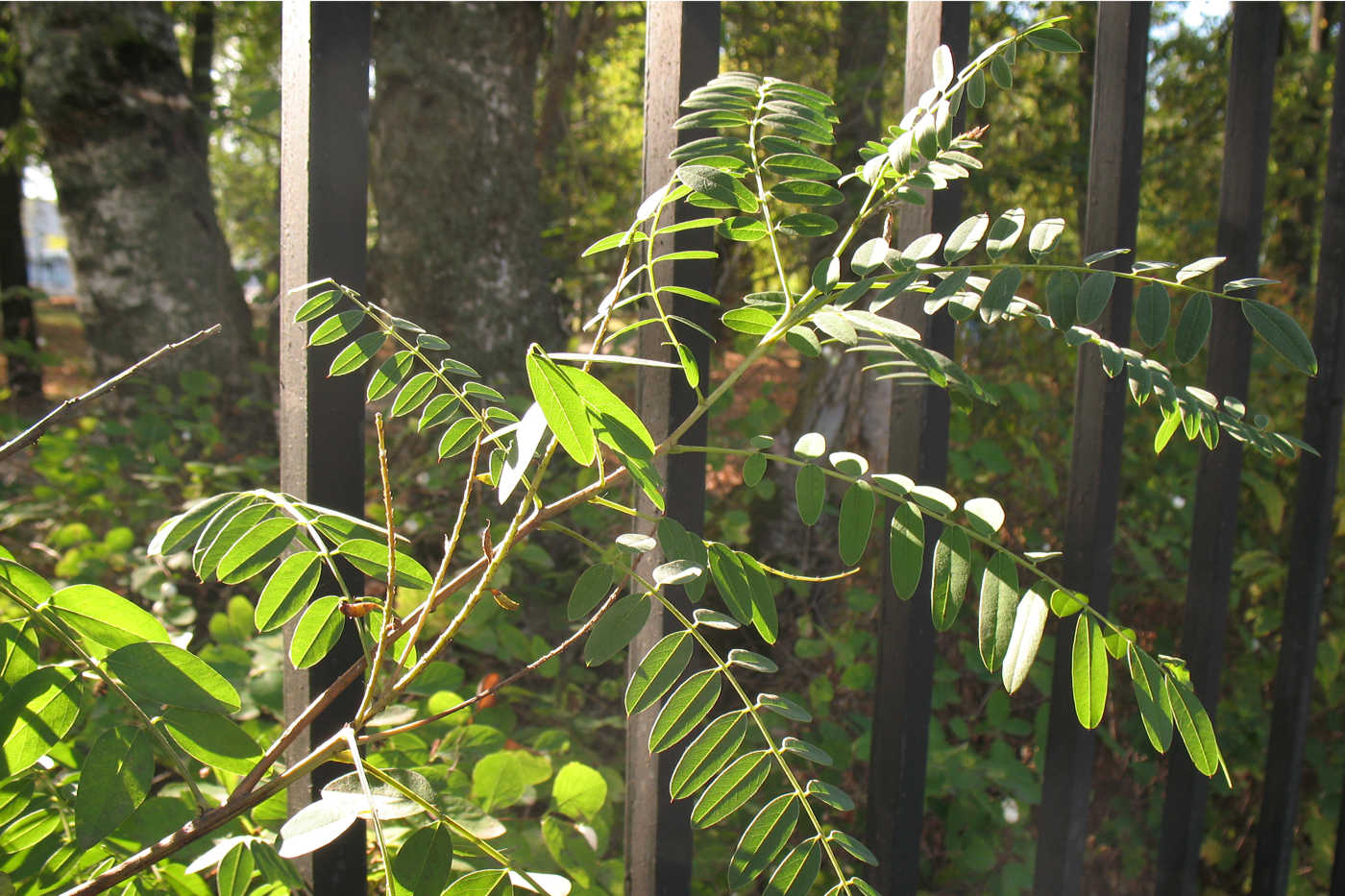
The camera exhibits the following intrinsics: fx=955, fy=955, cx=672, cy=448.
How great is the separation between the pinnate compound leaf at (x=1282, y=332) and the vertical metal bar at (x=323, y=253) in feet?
2.75

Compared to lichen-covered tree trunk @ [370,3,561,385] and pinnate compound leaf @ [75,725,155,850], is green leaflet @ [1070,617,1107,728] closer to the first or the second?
pinnate compound leaf @ [75,725,155,850]

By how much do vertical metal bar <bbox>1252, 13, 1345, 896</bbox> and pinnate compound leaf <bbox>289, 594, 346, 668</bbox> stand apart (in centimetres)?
170

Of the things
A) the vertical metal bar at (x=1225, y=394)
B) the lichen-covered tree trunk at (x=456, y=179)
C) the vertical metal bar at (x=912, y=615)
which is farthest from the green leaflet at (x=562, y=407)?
the lichen-covered tree trunk at (x=456, y=179)

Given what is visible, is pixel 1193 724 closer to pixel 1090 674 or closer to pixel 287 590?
pixel 1090 674

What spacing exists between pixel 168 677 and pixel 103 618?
83 millimetres

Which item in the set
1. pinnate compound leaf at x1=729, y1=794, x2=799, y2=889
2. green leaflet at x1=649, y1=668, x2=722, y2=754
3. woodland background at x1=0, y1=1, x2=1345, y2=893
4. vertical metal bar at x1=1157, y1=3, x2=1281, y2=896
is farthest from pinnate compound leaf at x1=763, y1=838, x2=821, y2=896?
vertical metal bar at x1=1157, y1=3, x2=1281, y2=896

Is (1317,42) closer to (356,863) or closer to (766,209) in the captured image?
(766,209)

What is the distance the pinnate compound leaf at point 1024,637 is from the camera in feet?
2.36

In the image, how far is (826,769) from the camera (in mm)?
2037

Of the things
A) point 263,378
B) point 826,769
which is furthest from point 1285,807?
point 263,378

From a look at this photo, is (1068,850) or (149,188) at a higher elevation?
(149,188)

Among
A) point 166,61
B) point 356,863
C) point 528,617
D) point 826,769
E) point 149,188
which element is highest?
point 166,61

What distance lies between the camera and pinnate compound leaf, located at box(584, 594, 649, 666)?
76cm

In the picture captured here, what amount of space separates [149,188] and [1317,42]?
216 inches
